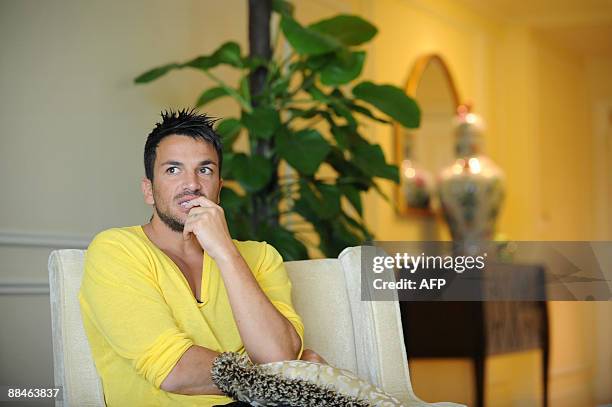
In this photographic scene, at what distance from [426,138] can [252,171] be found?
277cm

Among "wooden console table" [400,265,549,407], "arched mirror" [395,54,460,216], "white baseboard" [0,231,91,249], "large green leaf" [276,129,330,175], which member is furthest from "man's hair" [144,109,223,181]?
"arched mirror" [395,54,460,216]

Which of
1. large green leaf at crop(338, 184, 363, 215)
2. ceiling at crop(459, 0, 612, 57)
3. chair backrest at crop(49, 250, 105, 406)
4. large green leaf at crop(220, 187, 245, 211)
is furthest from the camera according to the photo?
ceiling at crop(459, 0, 612, 57)

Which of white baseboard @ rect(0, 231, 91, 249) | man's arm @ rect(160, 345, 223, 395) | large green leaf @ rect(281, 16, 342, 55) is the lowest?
man's arm @ rect(160, 345, 223, 395)

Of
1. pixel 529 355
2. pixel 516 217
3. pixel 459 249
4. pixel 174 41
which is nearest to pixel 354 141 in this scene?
pixel 174 41

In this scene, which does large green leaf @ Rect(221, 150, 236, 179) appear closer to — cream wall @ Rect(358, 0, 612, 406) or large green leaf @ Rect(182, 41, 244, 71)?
large green leaf @ Rect(182, 41, 244, 71)

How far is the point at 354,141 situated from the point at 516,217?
3560 millimetres

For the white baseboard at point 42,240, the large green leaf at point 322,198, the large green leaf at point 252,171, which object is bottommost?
the white baseboard at point 42,240

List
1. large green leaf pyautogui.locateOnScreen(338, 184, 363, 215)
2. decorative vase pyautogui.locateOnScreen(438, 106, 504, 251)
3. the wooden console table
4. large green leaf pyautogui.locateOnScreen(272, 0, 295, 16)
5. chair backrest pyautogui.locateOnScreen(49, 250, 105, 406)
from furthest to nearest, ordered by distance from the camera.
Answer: decorative vase pyautogui.locateOnScreen(438, 106, 504, 251), the wooden console table, large green leaf pyautogui.locateOnScreen(272, 0, 295, 16), large green leaf pyautogui.locateOnScreen(338, 184, 363, 215), chair backrest pyautogui.locateOnScreen(49, 250, 105, 406)

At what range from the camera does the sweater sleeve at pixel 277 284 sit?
189cm

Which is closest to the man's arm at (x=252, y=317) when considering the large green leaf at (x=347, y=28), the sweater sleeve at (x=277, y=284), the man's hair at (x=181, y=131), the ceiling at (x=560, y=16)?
the sweater sleeve at (x=277, y=284)

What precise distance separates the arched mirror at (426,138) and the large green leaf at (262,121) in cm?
227

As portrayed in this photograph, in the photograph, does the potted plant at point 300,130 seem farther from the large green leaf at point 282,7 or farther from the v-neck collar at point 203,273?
the v-neck collar at point 203,273

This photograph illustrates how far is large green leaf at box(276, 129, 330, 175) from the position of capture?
2904mm

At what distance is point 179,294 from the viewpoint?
70.7 inches
